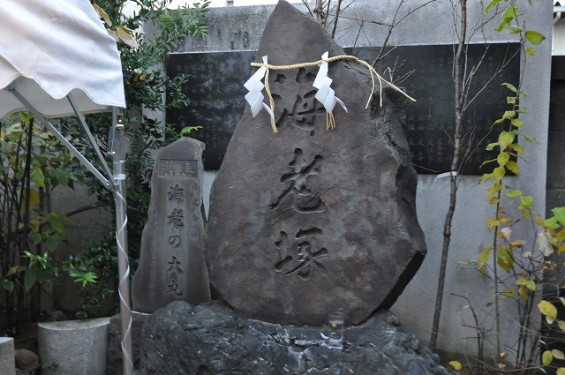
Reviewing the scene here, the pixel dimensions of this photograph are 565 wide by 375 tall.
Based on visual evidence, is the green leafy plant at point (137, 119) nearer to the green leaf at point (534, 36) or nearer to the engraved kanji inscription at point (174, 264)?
the engraved kanji inscription at point (174, 264)

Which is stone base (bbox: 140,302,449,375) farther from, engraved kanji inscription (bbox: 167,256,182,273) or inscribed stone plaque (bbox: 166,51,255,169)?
inscribed stone plaque (bbox: 166,51,255,169)

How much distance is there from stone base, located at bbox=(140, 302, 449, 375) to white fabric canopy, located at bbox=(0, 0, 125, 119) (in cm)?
143

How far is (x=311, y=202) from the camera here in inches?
154

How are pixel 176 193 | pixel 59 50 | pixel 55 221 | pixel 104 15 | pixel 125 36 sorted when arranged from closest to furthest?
pixel 59 50, pixel 176 193, pixel 104 15, pixel 125 36, pixel 55 221

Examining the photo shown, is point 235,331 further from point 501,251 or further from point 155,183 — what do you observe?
point 501,251

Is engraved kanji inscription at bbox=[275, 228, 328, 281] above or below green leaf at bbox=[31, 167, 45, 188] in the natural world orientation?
below

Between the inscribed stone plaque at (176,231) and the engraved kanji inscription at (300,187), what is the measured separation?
109 cm

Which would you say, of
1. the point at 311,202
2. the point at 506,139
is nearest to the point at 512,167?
the point at 506,139

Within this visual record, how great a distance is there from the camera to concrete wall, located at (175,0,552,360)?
5.18 metres

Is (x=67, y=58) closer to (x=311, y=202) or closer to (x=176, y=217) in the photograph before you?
(x=311, y=202)

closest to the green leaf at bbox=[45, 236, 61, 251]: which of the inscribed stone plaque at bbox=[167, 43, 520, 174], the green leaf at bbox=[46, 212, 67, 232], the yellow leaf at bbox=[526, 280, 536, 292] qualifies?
the green leaf at bbox=[46, 212, 67, 232]

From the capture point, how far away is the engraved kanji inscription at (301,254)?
3.88 m

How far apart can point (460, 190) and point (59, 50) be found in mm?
3492

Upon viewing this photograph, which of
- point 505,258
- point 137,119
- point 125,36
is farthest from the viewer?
point 137,119
